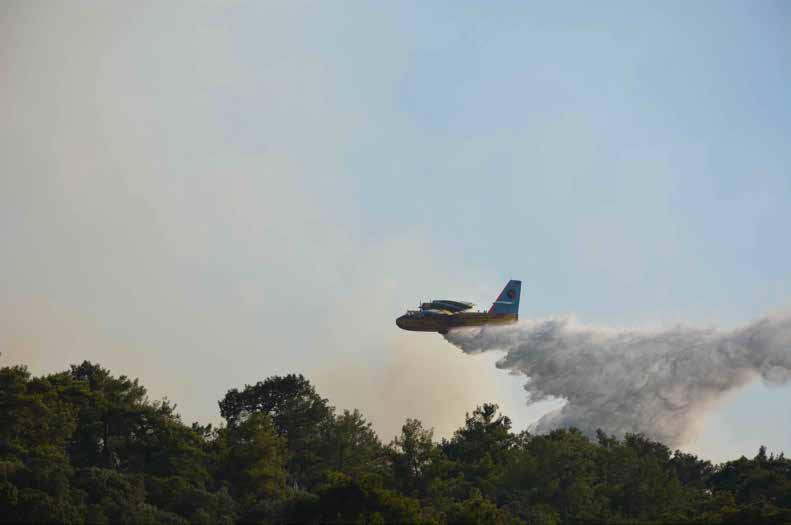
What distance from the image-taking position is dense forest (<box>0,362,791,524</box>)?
9875 cm

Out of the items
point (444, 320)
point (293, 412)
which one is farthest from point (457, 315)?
point (293, 412)

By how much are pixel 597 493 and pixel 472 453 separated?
57.3 feet

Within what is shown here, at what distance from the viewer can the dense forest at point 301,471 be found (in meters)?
98.8

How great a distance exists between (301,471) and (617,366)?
35.1 meters

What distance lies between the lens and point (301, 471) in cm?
13088

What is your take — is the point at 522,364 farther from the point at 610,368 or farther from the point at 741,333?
the point at 741,333

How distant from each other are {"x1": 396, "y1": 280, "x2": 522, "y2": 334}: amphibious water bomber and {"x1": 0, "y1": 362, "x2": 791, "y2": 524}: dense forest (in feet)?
28.1

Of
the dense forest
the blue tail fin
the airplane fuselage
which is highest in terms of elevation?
the blue tail fin

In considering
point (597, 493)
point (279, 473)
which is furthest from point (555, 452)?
point (279, 473)

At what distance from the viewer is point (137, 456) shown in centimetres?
11819

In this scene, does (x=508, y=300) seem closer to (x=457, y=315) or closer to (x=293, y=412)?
(x=457, y=315)

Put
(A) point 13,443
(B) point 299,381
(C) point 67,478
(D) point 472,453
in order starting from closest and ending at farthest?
(C) point 67,478 < (A) point 13,443 < (D) point 472,453 < (B) point 299,381

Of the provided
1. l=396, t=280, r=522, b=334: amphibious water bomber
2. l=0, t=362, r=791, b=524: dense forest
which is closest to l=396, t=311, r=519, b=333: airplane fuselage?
l=396, t=280, r=522, b=334: amphibious water bomber

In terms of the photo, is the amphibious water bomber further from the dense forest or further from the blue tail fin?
the dense forest
